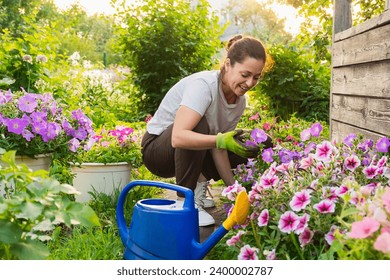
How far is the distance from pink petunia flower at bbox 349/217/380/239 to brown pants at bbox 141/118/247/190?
1.53 metres

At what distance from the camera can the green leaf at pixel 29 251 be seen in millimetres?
1179

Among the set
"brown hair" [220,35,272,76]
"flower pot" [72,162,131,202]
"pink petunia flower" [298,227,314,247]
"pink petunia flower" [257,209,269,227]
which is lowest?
"flower pot" [72,162,131,202]

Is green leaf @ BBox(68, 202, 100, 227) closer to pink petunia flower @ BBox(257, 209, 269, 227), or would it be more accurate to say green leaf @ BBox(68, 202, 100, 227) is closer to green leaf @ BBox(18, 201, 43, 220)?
green leaf @ BBox(18, 201, 43, 220)

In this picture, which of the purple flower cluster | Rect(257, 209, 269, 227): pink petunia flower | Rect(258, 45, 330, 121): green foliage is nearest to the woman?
the purple flower cluster

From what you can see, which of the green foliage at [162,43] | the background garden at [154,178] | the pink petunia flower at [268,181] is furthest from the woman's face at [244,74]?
the green foliage at [162,43]

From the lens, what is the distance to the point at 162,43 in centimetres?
640

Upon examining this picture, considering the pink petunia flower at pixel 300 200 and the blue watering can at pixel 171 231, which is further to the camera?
the blue watering can at pixel 171 231

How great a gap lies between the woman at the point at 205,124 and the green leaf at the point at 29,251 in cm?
116

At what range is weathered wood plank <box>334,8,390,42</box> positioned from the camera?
249cm

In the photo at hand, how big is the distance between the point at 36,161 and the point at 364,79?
169 cm

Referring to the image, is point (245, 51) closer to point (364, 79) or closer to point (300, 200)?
point (364, 79)

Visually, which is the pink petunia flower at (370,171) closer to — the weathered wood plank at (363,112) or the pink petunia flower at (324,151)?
the pink petunia flower at (324,151)

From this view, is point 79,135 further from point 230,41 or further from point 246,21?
point 246,21

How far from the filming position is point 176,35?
21.0 feet
